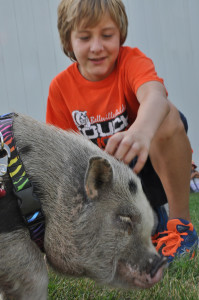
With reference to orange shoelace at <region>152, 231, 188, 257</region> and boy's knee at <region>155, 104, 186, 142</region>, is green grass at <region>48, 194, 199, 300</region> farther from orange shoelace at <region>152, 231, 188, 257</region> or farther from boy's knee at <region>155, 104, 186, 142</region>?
boy's knee at <region>155, 104, 186, 142</region>

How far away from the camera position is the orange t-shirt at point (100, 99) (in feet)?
10.2

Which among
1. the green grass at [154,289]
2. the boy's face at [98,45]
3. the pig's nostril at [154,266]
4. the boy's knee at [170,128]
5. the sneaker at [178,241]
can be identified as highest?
the boy's face at [98,45]

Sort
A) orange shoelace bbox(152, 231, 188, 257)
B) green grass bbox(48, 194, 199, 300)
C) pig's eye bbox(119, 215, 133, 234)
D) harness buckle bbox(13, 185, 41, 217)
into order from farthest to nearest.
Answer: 1. orange shoelace bbox(152, 231, 188, 257)
2. green grass bbox(48, 194, 199, 300)
3. pig's eye bbox(119, 215, 133, 234)
4. harness buckle bbox(13, 185, 41, 217)

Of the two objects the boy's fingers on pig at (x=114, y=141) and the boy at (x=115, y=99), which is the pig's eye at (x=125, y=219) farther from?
the boy at (x=115, y=99)

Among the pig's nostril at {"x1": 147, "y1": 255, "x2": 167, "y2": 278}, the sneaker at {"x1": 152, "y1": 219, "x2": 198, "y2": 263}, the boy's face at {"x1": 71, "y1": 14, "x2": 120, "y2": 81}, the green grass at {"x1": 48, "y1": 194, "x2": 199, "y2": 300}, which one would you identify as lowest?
the sneaker at {"x1": 152, "y1": 219, "x2": 198, "y2": 263}

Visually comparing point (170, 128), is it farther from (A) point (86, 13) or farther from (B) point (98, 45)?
(A) point (86, 13)

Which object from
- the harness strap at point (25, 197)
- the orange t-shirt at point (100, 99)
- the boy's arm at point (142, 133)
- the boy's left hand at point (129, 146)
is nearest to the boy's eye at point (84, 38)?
the orange t-shirt at point (100, 99)

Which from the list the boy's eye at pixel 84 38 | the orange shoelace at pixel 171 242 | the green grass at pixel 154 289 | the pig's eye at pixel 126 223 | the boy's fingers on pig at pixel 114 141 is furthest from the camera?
the boy's eye at pixel 84 38

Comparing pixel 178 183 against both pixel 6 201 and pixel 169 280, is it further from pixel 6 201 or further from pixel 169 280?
pixel 6 201

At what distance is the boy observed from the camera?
9.71 feet

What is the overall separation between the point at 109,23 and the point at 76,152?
1.29 meters

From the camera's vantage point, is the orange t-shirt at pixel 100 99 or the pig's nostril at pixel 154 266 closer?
the pig's nostril at pixel 154 266

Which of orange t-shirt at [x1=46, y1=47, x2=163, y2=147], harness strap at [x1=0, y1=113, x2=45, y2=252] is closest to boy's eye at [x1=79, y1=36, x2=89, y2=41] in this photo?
orange t-shirt at [x1=46, y1=47, x2=163, y2=147]

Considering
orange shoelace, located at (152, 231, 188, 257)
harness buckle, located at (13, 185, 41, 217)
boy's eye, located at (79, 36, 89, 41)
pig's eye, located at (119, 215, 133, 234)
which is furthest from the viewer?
boy's eye, located at (79, 36, 89, 41)
